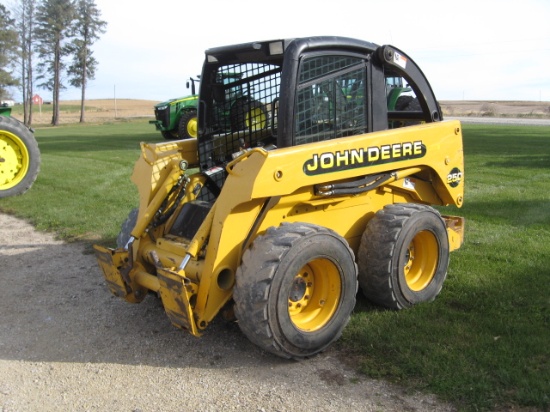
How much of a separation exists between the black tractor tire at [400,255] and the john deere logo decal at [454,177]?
479 millimetres

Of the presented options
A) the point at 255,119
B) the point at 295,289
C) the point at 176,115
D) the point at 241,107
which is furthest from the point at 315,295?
the point at 176,115

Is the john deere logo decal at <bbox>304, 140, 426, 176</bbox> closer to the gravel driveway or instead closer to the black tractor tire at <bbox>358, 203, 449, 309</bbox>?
the black tractor tire at <bbox>358, 203, 449, 309</bbox>

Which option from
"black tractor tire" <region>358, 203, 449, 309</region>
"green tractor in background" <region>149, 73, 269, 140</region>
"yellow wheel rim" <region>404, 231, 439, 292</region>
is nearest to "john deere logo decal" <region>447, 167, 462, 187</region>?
"black tractor tire" <region>358, 203, 449, 309</region>

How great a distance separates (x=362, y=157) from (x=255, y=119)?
107cm

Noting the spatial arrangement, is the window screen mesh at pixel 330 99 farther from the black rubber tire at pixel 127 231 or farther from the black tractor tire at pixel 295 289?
the black rubber tire at pixel 127 231

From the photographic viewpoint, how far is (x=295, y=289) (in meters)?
4.34

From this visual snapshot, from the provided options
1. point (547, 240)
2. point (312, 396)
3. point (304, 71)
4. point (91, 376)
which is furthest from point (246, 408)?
point (547, 240)

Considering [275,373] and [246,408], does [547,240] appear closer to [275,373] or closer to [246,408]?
[275,373]

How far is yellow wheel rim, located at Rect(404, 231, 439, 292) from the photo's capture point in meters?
5.19

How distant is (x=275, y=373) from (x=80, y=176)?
9791mm

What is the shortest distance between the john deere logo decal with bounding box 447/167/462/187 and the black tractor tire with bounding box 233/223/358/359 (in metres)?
1.55

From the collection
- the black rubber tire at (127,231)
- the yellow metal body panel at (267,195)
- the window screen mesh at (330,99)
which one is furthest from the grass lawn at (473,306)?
the black rubber tire at (127,231)

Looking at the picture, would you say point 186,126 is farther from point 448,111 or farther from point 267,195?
point 448,111

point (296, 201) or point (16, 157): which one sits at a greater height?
point (16, 157)
